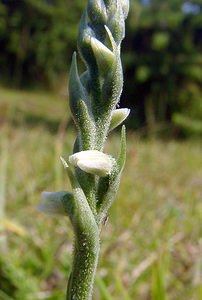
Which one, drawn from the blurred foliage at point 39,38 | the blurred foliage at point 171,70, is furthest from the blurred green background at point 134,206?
the blurred foliage at point 39,38

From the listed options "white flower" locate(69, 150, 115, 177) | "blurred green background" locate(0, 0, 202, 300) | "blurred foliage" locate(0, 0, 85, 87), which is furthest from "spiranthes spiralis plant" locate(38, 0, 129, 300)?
"blurred foliage" locate(0, 0, 85, 87)

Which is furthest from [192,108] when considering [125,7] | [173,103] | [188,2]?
[125,7]

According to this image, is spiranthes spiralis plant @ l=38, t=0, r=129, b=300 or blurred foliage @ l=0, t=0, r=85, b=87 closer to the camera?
spiranthes spiralis plant @ l=38, t=0, r=129, b=300

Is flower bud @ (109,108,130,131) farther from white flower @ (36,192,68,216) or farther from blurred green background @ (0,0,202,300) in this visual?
blurred green background @ (0,0,202,300)

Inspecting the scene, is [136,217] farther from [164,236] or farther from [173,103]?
[173,103]

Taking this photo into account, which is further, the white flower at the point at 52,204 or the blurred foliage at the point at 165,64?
the blurred foliage at the point at 165,64

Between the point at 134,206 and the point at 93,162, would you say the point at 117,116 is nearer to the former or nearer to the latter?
the point at 93,162

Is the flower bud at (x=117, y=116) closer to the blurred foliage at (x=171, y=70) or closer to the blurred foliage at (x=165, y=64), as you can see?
the blurred foliage at (x=165, y=64)

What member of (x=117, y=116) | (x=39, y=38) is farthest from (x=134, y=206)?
(x=39, y=38)
